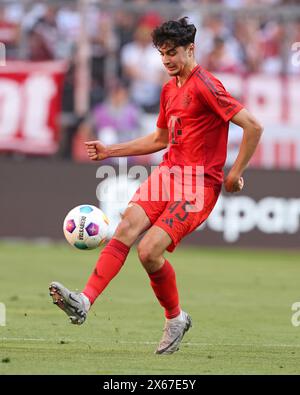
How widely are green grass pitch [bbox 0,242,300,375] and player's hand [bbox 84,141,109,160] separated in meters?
1.53

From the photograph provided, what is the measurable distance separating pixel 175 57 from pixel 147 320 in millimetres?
3181

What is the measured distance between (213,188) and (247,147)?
0.50 metres

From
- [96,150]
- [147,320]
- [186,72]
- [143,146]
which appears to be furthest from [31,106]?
[186,72]

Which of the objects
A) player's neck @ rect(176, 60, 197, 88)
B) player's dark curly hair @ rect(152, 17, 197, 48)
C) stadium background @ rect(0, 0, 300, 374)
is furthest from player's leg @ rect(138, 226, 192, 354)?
stadium background @ rect(0, 0, 300, 374)

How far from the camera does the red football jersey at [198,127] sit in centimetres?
830

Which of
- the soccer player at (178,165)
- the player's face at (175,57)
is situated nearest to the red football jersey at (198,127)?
the soccer player at (178,165)

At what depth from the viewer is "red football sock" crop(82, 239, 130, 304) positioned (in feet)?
26.2

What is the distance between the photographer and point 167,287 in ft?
27.3

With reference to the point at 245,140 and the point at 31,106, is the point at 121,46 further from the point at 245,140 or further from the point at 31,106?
the point at 245,140

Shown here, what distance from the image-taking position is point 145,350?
27.4 feet

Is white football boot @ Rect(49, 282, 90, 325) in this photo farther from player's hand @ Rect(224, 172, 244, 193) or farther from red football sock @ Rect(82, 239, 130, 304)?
player's hand @ Rect(224, 172, 244, 193)

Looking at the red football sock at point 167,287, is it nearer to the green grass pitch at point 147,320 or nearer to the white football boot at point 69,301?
the green grass pitch at point 147,320

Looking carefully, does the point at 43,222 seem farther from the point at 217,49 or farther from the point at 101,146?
the point at 101,146
